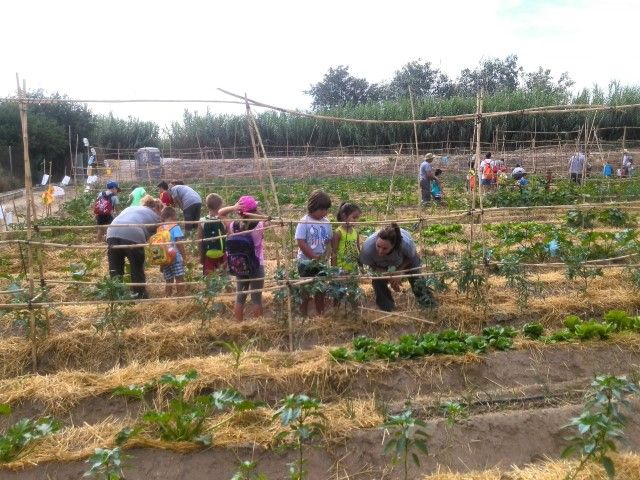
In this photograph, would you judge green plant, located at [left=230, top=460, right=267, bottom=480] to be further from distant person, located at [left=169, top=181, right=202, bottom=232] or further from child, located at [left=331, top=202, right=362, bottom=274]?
distant person, located at [left=169, top=181, right=202, bottom=232]

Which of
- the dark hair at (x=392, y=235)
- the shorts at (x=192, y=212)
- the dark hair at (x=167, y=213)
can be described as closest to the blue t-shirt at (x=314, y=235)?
the dark hair at (x=392, y=235)


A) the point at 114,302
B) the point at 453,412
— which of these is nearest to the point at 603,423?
the point at 453,412

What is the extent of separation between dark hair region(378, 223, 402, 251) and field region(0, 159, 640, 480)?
0.45 metres

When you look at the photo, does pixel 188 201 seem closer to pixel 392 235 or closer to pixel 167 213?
pixel 167 213

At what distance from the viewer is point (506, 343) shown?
519cm

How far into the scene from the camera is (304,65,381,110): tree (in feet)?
145

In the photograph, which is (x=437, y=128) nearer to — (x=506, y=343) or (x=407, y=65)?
(x=407, y=65)

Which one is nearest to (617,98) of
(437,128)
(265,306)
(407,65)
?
(437,128)

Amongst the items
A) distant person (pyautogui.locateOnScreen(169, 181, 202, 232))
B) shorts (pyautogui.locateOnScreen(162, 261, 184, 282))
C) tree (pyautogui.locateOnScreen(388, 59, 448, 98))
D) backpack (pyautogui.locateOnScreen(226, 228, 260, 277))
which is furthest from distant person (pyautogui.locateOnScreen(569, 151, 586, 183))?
tree (pyautogui.locateOnScreen(388, 59, 448, 98))

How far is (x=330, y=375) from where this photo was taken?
15.8ft

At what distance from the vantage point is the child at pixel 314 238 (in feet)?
19.3

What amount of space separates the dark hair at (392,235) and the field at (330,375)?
447 mm

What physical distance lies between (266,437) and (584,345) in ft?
8.30

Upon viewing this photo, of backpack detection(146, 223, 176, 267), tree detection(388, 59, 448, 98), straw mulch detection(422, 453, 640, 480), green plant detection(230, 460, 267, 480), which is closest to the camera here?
green plant detection(230, 460, 267, 480)
